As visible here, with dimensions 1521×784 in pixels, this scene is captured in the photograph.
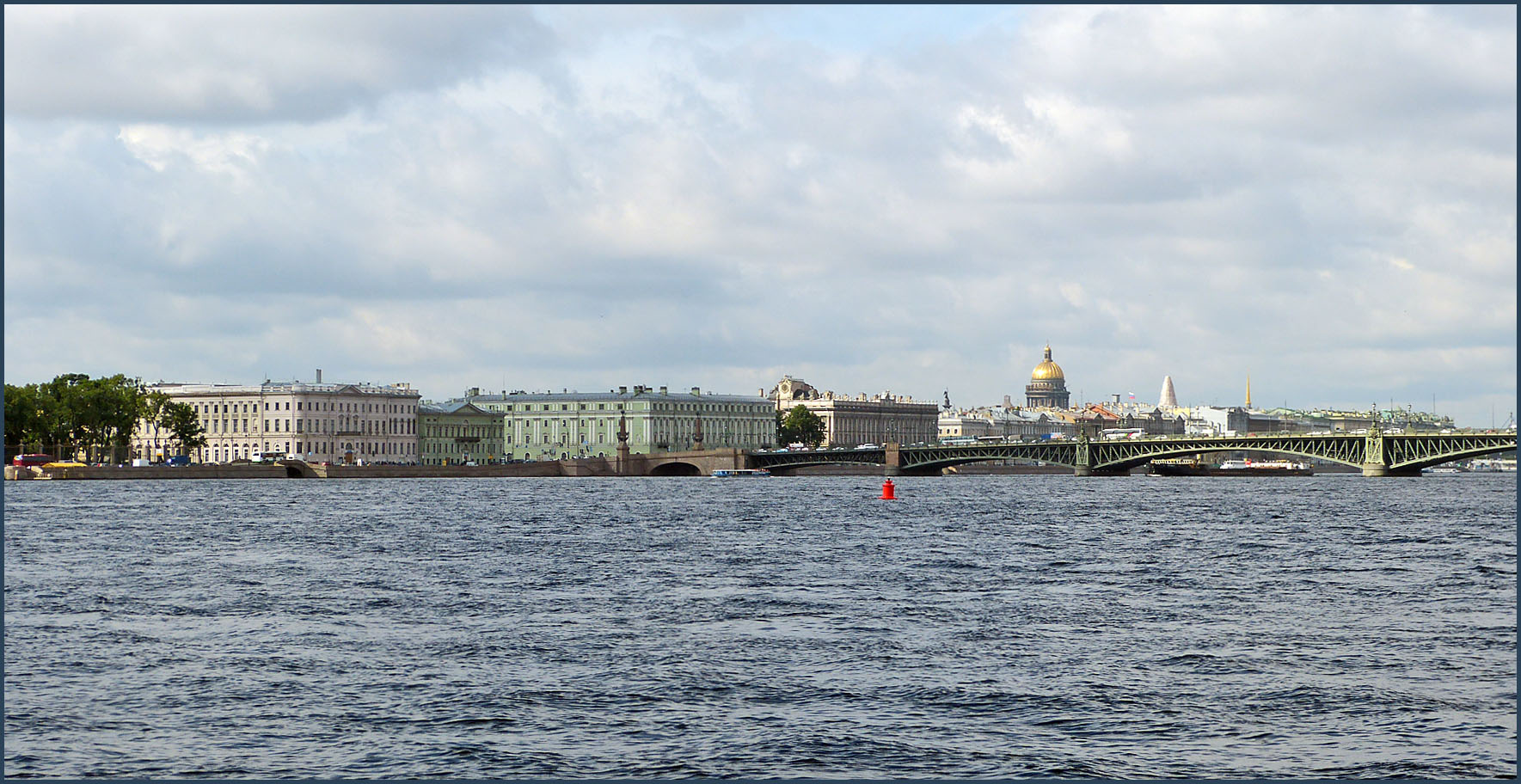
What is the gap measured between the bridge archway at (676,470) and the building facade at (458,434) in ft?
67.3

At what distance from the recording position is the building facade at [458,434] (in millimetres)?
140000

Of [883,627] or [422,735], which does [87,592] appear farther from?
[422,735]

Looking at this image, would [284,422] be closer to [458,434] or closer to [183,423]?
[458,434]

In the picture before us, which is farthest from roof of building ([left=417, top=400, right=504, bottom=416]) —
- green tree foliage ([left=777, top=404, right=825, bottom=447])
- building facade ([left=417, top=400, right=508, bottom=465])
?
green tree foliage ([left=777, top=404, right=825, bottom=447])

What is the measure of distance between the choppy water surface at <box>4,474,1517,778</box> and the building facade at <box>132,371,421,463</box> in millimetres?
91970

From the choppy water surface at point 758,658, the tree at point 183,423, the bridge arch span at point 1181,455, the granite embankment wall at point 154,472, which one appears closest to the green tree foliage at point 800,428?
the bridge arch span at point 1181,455

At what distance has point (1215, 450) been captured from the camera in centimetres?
8425

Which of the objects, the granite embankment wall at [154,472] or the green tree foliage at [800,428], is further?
the green tree foliage at [800,428]

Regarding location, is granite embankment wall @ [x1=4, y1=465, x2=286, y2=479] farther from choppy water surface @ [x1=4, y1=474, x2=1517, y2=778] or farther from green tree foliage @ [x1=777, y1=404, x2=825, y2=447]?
green tree foliage @ [x1=777, y1=404, x2=825, y2=447]

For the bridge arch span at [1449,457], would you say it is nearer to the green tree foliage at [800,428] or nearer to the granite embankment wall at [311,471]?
the granite embankment wall at [311,471]

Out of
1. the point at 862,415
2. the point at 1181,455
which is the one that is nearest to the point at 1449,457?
the point at 1181,455

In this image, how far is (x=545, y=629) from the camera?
19.7 meters

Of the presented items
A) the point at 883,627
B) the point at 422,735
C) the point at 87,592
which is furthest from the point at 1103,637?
the point at 87,592

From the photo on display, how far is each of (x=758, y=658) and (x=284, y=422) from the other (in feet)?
376
